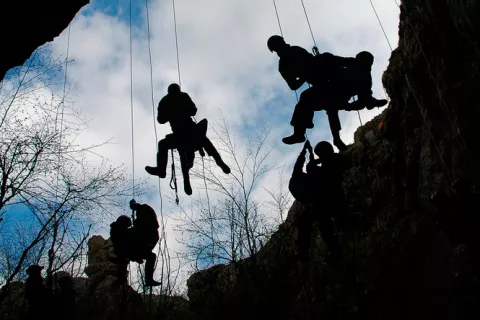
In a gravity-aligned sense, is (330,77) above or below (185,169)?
above

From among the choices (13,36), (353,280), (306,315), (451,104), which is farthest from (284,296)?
(13,36)

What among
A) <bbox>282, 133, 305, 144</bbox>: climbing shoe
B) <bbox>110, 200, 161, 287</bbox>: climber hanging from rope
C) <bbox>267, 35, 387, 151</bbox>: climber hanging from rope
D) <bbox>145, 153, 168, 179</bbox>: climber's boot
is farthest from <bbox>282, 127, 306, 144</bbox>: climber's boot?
<bbox>110, 200, 161, 287</bbox>: climber hanging from rope

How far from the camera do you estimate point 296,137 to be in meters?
5.83

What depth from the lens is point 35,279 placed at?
636 cm

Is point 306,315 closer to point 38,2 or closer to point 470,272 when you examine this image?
point 470,272

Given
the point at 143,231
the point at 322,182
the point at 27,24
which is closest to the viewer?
the point at 27,24

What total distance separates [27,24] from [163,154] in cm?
247

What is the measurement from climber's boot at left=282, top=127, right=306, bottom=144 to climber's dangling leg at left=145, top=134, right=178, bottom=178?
66.2 inches

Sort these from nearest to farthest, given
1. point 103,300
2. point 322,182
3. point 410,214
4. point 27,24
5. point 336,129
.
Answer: point 27,24, point 322,182, point 336,129, point 410,214, point 103,300

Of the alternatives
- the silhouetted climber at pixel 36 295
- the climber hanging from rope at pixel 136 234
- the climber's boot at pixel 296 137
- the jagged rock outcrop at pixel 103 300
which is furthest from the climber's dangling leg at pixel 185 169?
the silhouetted climber at pixel 36 295

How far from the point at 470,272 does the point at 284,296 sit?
16.9ft

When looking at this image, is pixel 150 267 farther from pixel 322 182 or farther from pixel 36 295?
pixel 322 182

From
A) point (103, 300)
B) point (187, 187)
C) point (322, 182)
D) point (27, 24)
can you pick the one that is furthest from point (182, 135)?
point (103, 300)

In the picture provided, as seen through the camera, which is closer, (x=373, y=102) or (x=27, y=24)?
(x=27, y=24)
